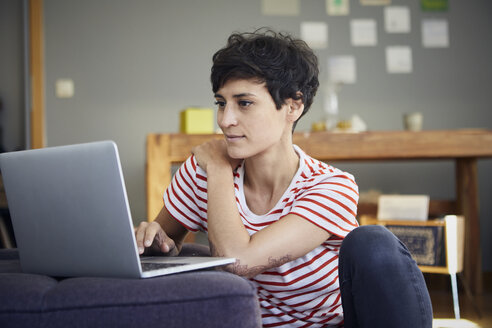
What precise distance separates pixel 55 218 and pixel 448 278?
2738 millimetres

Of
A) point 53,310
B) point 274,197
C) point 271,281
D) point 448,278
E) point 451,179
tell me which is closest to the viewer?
point 53,310

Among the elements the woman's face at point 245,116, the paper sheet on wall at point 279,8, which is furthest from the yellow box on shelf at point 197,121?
the woman's face at point 245,116

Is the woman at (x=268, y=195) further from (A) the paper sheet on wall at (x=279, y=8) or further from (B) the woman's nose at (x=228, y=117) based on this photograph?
(A) the paper sheet on wall at (x=279, y=8)

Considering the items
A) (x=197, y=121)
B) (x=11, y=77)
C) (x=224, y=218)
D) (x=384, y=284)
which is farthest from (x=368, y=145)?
(x=11, y=77)

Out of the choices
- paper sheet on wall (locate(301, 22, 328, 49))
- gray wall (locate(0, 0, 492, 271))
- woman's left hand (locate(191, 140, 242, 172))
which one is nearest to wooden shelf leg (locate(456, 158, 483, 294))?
gray wall (locate(0, 0, 492, 271))

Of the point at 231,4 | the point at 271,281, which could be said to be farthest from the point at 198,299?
the point at 231,4

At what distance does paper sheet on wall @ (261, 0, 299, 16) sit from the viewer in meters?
3.70

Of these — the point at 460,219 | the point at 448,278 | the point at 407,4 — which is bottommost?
the point at 448,278

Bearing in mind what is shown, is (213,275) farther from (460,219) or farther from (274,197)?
(460,219)

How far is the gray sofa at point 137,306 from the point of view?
2.58 ft

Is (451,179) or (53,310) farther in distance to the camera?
(451,179)

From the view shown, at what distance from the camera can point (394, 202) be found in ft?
9.15

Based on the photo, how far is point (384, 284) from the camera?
0.98 m

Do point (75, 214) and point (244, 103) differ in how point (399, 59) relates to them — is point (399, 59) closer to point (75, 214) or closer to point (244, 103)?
point (244, 103)
